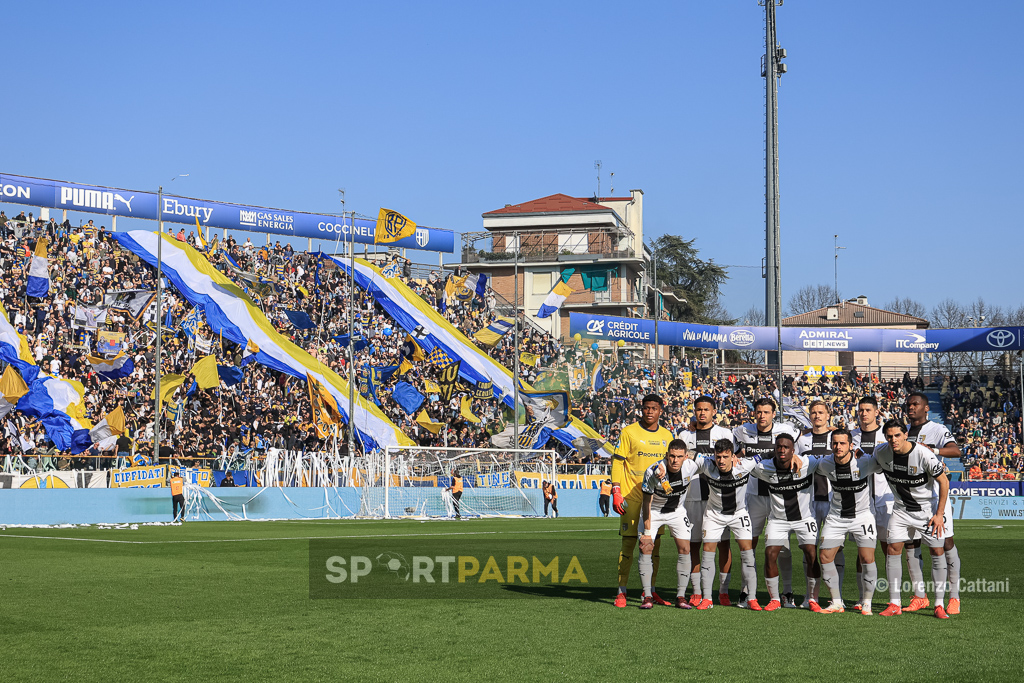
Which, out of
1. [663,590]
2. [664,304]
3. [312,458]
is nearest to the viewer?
[663,590]

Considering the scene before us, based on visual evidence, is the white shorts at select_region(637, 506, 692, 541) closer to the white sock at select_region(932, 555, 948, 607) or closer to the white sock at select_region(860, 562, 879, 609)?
the white sock at select_region(860, 562, 879, 609)

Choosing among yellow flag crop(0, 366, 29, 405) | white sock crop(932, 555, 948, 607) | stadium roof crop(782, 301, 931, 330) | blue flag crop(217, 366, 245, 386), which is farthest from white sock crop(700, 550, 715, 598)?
stadium roof crop(782, 301, 931, 330)

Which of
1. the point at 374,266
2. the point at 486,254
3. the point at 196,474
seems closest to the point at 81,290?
the point at 196,474

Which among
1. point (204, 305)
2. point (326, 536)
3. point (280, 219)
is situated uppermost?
point (280, 219)

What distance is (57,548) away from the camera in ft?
59.7

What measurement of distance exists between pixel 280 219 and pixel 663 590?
43693mm

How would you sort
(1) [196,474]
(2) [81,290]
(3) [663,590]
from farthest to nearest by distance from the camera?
(2) [81,290] → (1) [196,474] → (3) [663,590]

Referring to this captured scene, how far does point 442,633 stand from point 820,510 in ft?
13.9

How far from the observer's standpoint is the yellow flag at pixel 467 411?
42.4 m

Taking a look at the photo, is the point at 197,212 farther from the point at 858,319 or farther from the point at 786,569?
the point at 858,319

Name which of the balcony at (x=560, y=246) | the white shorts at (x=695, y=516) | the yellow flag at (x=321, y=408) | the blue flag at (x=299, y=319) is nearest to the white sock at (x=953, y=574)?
the white shorts at (x=695, y=516)

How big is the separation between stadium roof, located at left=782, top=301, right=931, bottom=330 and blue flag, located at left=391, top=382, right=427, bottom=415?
43033mm

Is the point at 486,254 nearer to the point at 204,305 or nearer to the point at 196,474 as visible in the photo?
the point at 204,305

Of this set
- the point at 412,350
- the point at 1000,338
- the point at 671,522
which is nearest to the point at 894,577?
the point at 671,522
